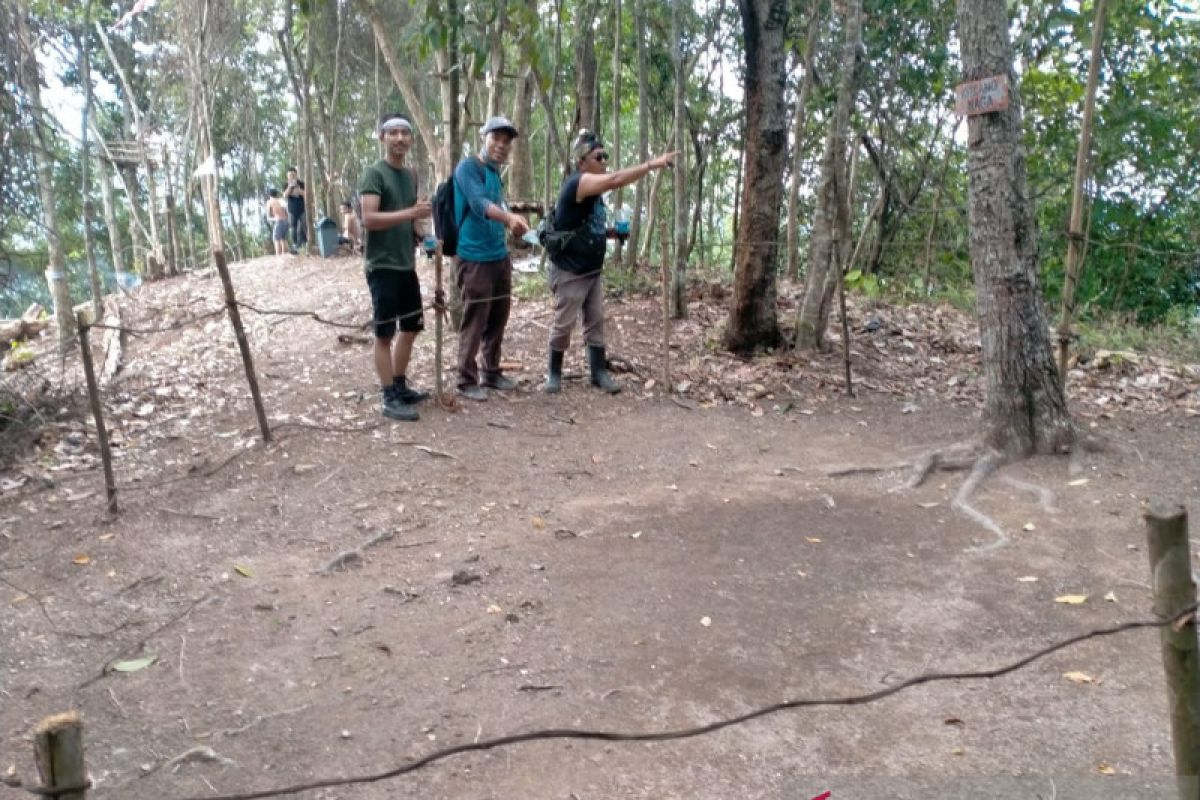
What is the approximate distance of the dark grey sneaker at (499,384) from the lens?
7.23 m

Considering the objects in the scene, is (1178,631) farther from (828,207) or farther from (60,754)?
(828,207)

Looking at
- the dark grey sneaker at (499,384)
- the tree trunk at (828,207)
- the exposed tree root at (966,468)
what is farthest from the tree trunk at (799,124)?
the exposed tree root at (966,468)

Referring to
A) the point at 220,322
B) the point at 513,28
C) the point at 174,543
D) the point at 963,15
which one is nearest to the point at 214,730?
the point at 174,543

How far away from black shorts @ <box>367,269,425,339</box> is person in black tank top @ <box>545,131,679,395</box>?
3.66 feet

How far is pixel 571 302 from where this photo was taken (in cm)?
699

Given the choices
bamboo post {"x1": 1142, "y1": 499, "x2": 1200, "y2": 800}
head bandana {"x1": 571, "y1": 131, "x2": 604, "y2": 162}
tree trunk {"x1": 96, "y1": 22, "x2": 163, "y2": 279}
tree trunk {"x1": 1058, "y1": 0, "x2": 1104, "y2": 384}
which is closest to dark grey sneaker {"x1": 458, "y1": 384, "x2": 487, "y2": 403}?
head bandana {"x1": 571, "y1": 131, "x2": 604, "y2": 162}

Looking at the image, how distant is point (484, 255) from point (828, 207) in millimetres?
3049

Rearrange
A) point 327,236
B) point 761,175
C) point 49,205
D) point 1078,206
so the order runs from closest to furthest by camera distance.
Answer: point 1078,206 → point 761,175 → point 49,205 → point 327,236

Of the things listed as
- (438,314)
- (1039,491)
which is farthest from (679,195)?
(1039,491)

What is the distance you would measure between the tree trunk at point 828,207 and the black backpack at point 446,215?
10.2 ft

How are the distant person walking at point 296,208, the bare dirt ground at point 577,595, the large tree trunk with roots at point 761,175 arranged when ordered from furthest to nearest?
the distant person walking at point 296,208
the large tree trunk with roots at point 761,175
the bare dirt ground at point 577,595

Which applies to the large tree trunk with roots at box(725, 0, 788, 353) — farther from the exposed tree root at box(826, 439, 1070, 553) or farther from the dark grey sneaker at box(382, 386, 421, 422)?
the dark grey sneaker at box(382, 386, 421, 422)

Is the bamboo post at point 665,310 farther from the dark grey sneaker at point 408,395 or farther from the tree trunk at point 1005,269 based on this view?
the tree trunk at point 1005,269

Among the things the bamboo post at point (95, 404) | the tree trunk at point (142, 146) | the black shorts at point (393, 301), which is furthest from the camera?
the tree trunk at point (142, 146)
